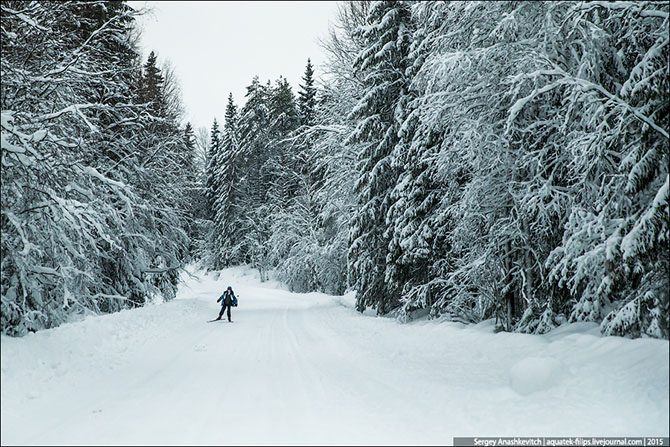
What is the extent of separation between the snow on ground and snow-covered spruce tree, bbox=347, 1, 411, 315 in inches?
288

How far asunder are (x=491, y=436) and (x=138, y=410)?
4635 millimetres

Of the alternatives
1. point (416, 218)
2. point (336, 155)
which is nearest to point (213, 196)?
point (336, 155)

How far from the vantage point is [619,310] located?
25.2 ft

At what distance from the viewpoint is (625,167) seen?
24.1 feet

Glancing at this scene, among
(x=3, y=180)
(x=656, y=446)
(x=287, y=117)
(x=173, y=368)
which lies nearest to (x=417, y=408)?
(x=656, y=446)

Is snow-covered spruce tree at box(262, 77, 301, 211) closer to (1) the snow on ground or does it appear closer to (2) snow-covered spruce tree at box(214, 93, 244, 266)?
(2) snow-covered spruce tree at box(214, 93, 244, 266)

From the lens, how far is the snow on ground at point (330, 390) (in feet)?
17.9

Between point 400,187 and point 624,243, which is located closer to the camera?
point 624,243

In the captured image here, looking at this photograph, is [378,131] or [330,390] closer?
[330,390]

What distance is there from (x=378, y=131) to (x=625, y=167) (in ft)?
41.0

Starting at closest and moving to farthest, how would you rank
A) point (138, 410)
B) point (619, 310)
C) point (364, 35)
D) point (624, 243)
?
point (138, 410)
point (624, 243)
point (619, 310)
point (364, 35)

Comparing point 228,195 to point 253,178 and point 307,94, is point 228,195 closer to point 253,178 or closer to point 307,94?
point 253,178

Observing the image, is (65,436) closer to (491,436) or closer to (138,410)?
(138,410)

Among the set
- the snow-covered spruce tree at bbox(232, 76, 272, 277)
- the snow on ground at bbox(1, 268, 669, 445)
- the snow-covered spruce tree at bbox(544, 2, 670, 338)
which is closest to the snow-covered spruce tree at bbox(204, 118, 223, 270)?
the snow-covered spruce tree at bbox(232, 76, 272, 277)
